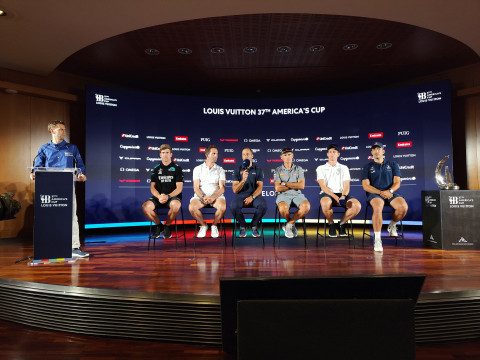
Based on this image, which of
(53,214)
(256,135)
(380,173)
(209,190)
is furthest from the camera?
(256,135)

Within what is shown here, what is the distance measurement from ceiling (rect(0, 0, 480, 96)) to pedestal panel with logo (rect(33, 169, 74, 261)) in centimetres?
204

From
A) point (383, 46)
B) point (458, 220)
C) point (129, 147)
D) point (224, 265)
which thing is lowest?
point (224, 265)

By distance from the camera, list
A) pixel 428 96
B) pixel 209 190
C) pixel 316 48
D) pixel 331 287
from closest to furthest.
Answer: pixel 331 287
pixel 209 190
pixel 316 48
pixel 428 96

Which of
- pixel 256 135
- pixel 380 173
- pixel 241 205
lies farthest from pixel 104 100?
pixel 380 173

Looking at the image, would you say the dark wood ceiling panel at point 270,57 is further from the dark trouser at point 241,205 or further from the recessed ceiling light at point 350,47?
the dark trouser at point 241,205

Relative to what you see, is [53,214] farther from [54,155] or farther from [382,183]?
[382,183]

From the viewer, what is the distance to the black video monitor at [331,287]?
1135mm

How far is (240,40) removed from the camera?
203 inches

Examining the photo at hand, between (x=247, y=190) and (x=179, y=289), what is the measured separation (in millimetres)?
2646

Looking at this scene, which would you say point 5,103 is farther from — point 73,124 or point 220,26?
point 220,26

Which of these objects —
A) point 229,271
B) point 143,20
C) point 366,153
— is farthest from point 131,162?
point 366,153

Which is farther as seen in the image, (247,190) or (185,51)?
(185,51)

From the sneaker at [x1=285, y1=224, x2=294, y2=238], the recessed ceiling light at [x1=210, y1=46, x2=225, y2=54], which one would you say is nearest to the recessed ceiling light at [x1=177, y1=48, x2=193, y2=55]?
the recessed ceiling light at [x1=210, y1=46, x2=225, y2=54]

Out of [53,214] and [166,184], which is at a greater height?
[166,184]
